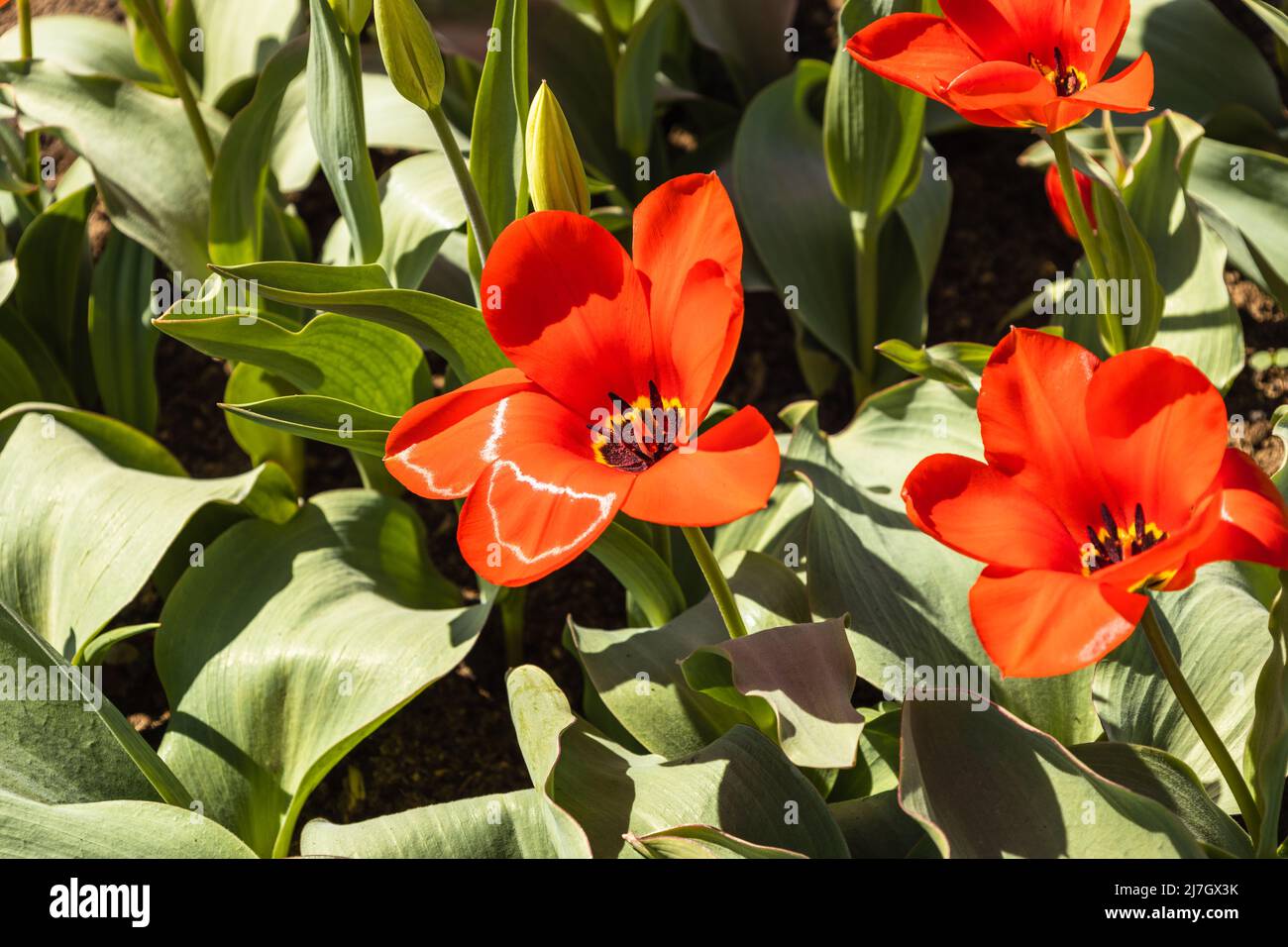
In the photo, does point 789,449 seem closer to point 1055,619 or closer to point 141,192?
point 1055,619

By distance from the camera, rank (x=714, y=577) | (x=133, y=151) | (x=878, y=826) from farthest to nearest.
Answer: (x=133, y=151), (x=878, y=826), (x=714, y=577)

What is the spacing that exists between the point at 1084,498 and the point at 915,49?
1.73 feet

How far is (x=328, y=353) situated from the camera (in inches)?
59.8

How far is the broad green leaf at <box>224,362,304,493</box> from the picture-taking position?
73.5 inches

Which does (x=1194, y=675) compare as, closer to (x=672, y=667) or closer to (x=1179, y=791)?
(x=1179, y=791)

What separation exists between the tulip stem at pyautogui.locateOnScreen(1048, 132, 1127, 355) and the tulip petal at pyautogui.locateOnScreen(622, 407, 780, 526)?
1.84ft

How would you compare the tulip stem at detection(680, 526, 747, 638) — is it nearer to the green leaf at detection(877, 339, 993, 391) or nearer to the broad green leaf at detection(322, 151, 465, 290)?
the green leaf at detection(877, 339, 993, 391)

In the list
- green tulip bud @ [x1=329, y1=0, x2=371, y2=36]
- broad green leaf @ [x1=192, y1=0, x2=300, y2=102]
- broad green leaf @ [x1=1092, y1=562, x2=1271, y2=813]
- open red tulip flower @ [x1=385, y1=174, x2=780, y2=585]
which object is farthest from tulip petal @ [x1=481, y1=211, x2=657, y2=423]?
broad green leaf @ [x1=192, y1=0, x2=300, y2=102]

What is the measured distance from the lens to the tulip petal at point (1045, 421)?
0.98 meters

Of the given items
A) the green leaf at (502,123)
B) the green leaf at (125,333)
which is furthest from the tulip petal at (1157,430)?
the green leaf at (125,333)

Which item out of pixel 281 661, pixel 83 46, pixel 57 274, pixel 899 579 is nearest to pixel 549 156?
pixel 899 579

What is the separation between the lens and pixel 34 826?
1268 millimetres

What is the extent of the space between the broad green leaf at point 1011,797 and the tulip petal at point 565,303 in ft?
1.46

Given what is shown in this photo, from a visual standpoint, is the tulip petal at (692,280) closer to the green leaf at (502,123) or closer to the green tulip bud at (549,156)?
the green tulip bud at (549,156)
